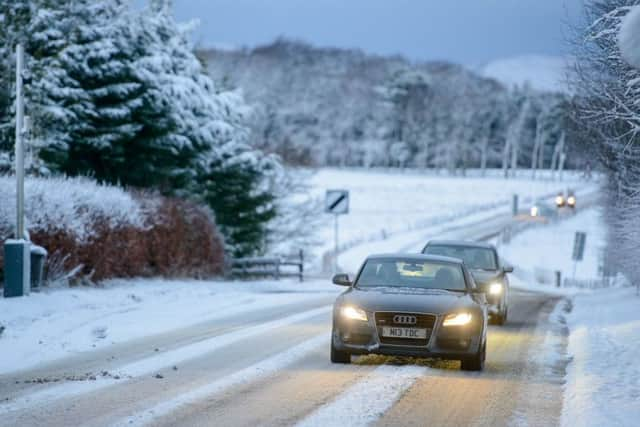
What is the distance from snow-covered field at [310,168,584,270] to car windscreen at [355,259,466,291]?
5506 cm

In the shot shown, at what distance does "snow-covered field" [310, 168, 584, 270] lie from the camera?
89875mm

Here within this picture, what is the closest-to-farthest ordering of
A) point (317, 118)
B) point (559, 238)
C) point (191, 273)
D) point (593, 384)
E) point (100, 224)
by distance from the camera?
1. point (593, 384)
2. point (100, 224)
3. point (191, 273)
4. point (559, 238)
5. point (317, 118)

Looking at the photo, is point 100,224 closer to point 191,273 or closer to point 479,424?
point 191,273

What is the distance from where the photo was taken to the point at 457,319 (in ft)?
42.8

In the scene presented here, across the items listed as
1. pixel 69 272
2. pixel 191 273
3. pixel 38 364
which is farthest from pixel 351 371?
pixel 191 273

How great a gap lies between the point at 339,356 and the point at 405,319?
3.67 feet

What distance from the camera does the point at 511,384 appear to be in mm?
12227

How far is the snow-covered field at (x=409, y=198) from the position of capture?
89875 mm

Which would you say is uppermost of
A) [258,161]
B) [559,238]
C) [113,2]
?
[113,2]

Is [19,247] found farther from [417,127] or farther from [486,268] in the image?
[417,127]

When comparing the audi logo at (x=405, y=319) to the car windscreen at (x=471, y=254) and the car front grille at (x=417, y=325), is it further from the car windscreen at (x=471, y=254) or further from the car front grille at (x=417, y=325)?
the car windscreen at (x=471, y=254)

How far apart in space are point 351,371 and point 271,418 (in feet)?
11.5

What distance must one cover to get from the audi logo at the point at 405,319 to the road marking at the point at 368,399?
0.62 metres

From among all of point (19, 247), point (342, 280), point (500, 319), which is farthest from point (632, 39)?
point (19, 247)
